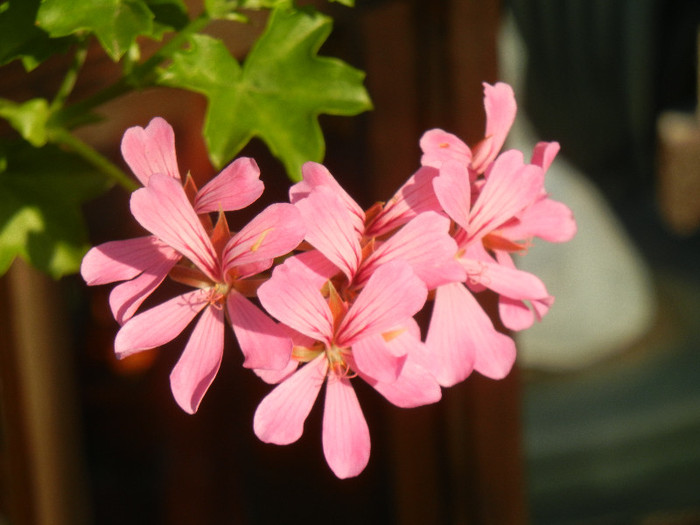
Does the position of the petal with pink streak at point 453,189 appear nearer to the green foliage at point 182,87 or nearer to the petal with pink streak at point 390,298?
the petal with pink streak at point 390,298

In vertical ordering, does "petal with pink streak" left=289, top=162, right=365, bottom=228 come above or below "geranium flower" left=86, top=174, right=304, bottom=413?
above

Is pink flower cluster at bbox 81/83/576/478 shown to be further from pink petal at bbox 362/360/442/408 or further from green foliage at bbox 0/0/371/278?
green foliage at bbox 0/0/371/278

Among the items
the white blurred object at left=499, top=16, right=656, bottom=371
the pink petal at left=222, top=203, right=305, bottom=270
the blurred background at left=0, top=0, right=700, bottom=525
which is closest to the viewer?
the pink petal at left=222, top=203, right=305, bottom=270

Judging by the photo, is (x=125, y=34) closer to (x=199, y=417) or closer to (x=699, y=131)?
(x=199, y=417)

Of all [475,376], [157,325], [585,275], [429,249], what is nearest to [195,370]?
[157,325]

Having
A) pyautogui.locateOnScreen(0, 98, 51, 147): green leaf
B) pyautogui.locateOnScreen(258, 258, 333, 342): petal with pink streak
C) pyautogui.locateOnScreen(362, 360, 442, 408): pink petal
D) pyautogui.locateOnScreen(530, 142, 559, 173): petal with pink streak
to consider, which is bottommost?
pyautogui.locateOnScreen(362, 360, 442, 408): pink petal

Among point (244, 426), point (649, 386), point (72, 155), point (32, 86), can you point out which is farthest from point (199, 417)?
point (649, 386)

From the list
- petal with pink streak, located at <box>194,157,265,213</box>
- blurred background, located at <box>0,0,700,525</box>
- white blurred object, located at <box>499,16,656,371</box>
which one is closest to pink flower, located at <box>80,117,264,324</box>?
petal with pink streak, located at <box>194,157,265,213</box>
